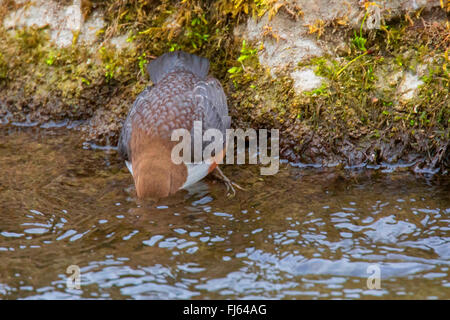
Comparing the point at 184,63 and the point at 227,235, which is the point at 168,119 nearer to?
the point at 184,63

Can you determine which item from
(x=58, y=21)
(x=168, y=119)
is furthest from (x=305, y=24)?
(x=58, y=21)

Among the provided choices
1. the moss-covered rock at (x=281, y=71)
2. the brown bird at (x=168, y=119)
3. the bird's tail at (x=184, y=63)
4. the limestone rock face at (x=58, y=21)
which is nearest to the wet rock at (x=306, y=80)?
the moss-covered rock at (x=281, y=71)

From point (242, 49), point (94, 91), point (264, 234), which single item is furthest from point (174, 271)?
point (94, 91)

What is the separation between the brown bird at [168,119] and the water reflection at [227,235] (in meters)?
0.18

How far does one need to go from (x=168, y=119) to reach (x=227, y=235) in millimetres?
1397

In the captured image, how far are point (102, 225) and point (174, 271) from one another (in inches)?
35.6

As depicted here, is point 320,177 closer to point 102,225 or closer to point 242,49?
point 242,49

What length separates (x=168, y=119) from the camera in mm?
5141

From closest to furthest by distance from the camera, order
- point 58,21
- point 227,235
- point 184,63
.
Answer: point 227,235, point 184,63, point 58,21

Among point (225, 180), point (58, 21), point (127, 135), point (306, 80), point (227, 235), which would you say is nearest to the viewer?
point (227, 235)

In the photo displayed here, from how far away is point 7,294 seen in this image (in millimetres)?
3566

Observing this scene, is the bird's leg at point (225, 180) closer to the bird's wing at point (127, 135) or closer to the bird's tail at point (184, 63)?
the bird's wing at point (127, 135)

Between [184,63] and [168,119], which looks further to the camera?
A: [184,63]

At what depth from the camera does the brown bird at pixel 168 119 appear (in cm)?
486
